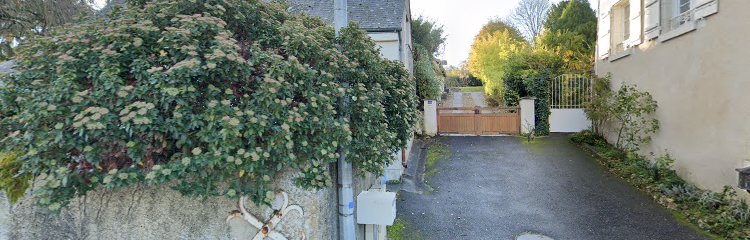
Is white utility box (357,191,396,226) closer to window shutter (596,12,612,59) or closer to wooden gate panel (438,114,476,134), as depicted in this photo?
wooden gate panel (438,114,476,134)

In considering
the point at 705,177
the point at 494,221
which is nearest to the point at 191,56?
the point at 494,221

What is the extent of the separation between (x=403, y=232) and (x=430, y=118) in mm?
8617

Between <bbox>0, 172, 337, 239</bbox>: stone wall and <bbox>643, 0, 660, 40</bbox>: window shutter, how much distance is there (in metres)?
9.41

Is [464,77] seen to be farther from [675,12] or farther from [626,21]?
[675,12]

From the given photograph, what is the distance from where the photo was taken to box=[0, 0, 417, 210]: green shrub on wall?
239cm

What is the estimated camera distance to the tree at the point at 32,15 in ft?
36.4

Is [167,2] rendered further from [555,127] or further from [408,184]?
[555,127]

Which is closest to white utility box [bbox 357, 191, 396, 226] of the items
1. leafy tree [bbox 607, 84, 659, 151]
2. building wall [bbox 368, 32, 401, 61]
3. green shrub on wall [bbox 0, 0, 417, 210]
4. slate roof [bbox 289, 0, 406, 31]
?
green shrub on wall [bbox 0, 0, 417, 210]

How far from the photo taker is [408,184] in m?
9.03

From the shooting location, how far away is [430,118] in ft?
47.8

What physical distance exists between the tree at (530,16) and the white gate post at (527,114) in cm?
1979

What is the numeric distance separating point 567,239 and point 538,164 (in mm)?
4732

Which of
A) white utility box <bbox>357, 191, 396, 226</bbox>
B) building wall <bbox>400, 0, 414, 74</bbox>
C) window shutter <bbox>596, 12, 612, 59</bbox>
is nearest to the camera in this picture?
white utility box <bbox>357, 191, 396, 226</bbox>

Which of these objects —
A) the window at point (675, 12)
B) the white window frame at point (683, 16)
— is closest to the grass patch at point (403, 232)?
the white window frame at point (683, 16)
